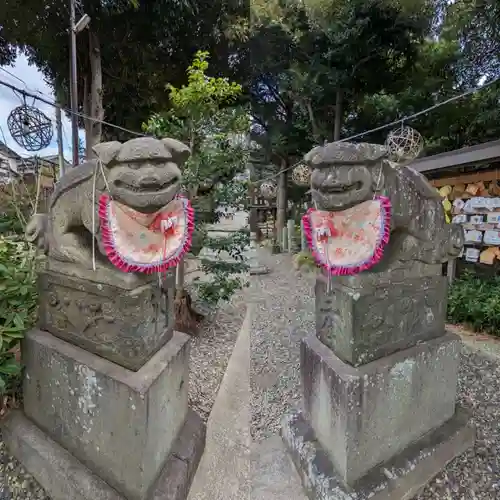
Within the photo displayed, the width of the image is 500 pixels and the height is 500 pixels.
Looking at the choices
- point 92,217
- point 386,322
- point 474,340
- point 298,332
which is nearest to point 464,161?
point 474,340

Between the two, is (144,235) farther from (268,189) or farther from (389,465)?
(268,189)

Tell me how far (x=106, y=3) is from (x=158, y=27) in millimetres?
958

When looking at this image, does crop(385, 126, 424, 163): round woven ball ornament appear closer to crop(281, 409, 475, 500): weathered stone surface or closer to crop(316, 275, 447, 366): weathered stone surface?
crop(316, 275, 447, 366): weathered stone surface

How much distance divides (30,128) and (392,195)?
4107 millimetres

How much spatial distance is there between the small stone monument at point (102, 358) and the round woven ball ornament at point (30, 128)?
9.38 feet

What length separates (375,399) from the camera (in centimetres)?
158

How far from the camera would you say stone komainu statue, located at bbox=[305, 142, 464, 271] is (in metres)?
1.40

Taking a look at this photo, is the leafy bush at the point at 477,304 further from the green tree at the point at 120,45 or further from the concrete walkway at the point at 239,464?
the green tree at the point at 120,45

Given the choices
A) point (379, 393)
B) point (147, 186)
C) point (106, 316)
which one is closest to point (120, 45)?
point (147, 186)

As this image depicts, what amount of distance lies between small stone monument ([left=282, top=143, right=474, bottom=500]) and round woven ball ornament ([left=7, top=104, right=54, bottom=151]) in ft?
12.2

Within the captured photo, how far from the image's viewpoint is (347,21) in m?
5.45

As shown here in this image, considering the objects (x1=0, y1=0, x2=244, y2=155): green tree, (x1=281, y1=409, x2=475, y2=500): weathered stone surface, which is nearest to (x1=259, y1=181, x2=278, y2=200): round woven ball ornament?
(x1=0, y1=0, x2=244, y2=155): green tree

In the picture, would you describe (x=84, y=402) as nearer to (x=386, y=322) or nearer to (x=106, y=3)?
(x=386, y=322)

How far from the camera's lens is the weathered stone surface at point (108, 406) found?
4.63ft
